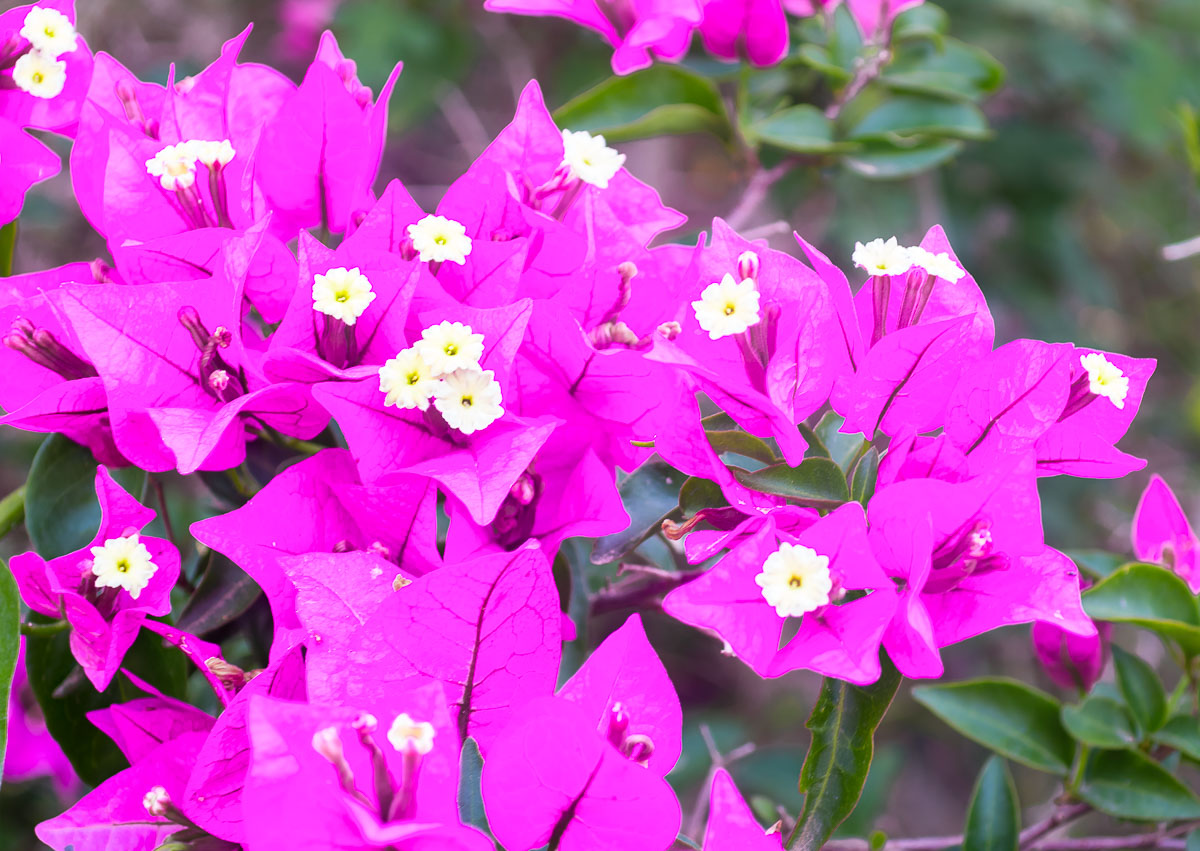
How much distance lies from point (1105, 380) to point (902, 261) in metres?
0.13

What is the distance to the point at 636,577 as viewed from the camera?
2.50 ft

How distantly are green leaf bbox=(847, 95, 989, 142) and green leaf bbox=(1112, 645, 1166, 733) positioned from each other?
50 cm

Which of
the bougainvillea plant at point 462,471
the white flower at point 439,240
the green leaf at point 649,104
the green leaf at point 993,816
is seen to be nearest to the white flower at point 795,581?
the bougainvillea plant at point 462,471

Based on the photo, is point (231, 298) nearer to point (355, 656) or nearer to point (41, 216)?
point (355, 656)

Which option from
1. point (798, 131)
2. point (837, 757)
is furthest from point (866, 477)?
point (798, 131)

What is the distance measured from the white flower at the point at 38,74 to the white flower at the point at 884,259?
0.51m

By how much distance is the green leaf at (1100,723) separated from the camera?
2.45ft

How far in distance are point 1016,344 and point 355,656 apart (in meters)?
0.38

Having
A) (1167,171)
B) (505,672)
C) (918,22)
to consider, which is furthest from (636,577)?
(1167,171)

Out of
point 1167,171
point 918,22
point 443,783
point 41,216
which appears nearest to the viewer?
point 443,783

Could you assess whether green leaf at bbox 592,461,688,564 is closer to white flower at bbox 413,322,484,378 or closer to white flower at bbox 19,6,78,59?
white flower at bbox 413,322,484,378

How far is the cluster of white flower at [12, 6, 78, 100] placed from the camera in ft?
2.10

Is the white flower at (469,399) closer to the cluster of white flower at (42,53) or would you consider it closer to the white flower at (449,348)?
the white flower at (449,348)

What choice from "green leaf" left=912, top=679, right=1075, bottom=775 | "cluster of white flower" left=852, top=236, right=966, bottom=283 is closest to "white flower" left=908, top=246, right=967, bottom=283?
"cluster of white flower" left=852, top=236, right=966, bottom=283
